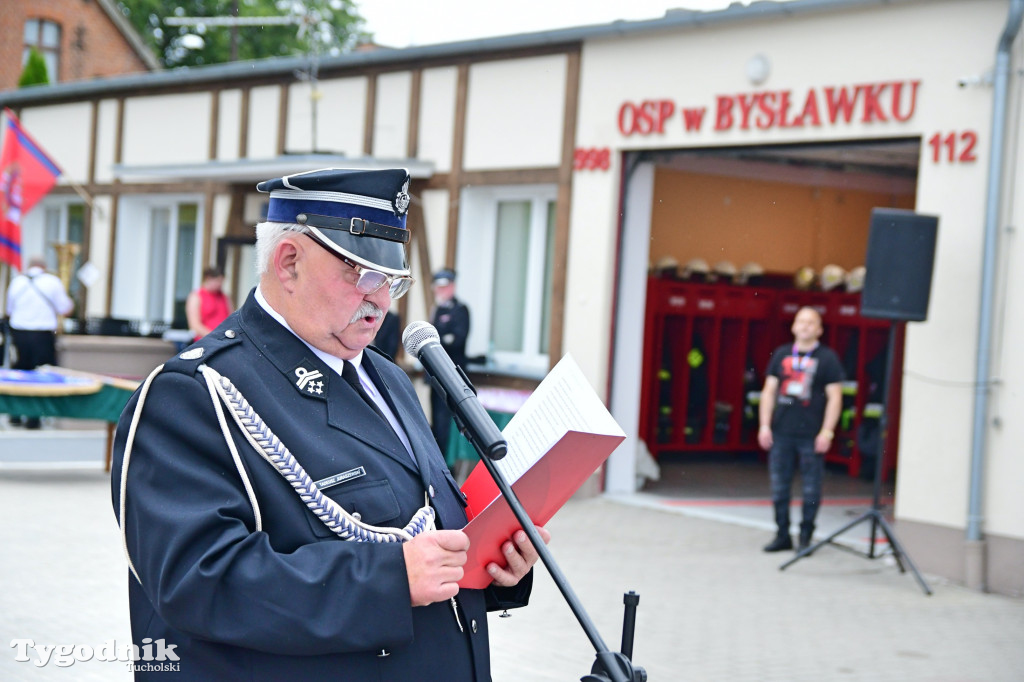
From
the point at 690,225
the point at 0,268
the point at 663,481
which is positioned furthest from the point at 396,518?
the point at 0,268

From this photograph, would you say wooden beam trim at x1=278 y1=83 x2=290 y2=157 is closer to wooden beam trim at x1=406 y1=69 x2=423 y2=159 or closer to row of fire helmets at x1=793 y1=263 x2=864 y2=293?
wooden beam trim at x1=406 y1=69 x2=423 y2=159

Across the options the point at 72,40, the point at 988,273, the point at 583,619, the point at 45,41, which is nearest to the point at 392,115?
the point at 988,273

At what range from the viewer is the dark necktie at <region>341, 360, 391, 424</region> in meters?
2.34

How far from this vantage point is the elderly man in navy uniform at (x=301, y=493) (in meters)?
1.99

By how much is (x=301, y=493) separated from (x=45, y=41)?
3336 cm

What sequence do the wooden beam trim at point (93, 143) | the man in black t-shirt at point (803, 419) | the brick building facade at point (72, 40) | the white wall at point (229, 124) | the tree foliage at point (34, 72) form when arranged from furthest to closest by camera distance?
the brick building facade at point (72, 40), the tree foliage at point (34, 72), the wooden beam trim at point (93, 143), the white wall at point (229, 124), the man in black t-shirt at point (803, 419)

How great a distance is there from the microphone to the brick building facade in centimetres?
3185

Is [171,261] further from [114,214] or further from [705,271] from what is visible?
[705,271]

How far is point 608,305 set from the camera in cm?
1100

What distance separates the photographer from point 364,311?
7.38 feet

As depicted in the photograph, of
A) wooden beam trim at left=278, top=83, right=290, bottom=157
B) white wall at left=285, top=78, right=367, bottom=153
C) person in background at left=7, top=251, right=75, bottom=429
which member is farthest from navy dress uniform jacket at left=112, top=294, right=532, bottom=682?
wooden beam trim at left=278, top=83, right=290, bottom=157

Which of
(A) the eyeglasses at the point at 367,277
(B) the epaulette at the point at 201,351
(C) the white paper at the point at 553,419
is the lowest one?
(C) the white paper at the point at 553,419

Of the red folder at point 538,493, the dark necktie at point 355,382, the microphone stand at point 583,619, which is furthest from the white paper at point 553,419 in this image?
the dark necktie at point 355,382

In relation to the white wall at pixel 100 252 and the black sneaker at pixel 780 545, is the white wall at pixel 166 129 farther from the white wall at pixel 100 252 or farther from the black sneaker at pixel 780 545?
the black sneaker at pixel 780 545
